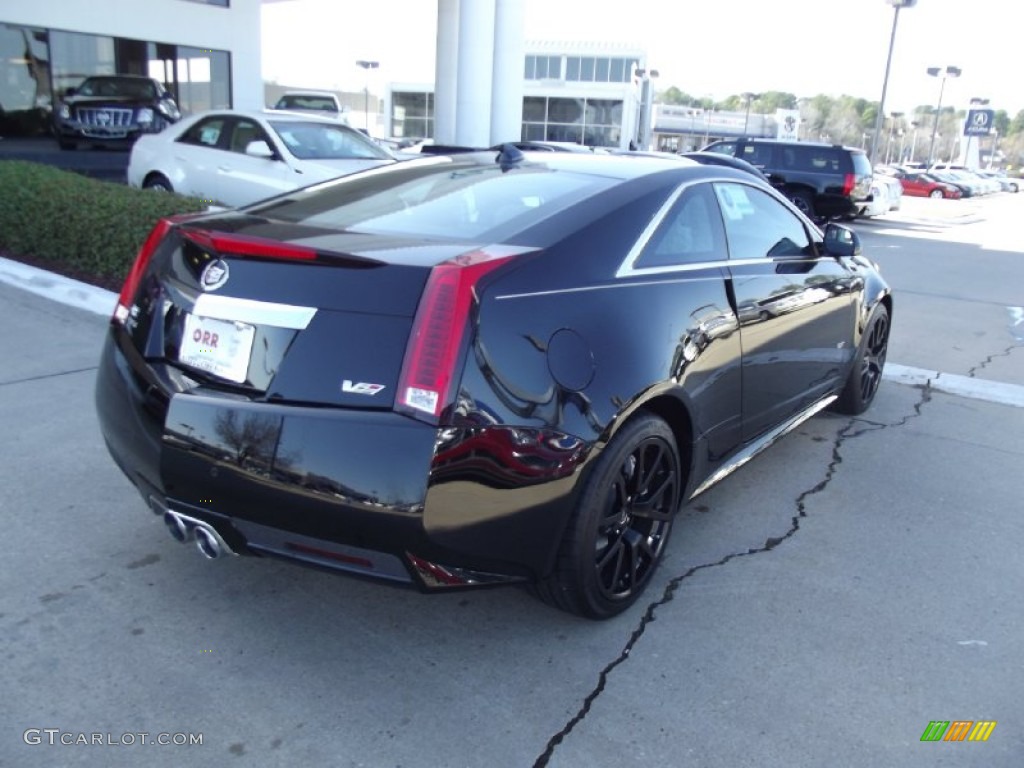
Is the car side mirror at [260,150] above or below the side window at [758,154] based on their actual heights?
below

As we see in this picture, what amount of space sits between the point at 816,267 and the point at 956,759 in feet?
9.13

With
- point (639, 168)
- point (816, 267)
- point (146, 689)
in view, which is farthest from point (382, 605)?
point (816, 267)

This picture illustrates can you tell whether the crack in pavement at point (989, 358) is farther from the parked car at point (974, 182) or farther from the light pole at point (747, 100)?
the light pole at point (747, 100)

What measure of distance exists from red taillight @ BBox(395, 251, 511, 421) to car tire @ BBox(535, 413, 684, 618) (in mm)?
643

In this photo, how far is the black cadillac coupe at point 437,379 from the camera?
8.50ft

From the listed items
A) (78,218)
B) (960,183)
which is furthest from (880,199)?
(960,183)

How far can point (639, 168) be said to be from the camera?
3809 millimetres

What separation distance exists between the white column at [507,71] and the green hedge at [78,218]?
467 inches

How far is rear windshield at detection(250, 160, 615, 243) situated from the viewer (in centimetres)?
319

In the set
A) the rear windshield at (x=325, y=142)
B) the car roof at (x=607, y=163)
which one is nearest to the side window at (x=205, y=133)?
the rear windshield at (x=325, y=142)

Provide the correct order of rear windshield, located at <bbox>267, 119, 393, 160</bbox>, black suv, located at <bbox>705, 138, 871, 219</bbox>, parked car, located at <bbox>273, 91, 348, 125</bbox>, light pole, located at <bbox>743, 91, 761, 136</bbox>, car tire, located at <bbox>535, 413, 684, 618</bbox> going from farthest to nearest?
light pole, located at <bbox>743, 91, 761, 136</bbox> < parked car, located at <bbox>273, 91, 348, 125</bbox> < black suv, located at <bbox>705, 138, 871, 219</bbox> < rear windshield, located at <bbox>267, 119, 393, 160</bbox> < car tire, located at <bbox>535, 413, 684, 618</bbox>

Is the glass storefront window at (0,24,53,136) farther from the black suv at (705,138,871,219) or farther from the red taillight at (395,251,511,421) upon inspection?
the red taillight at (395,251,511,421)

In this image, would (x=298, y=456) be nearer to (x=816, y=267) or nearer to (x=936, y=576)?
(x=936, y=576)

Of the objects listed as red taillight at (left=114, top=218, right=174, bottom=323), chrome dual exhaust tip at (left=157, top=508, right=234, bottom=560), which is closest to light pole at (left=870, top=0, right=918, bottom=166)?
red taillight at (left=114, top=218, right=174, bottom=323)
